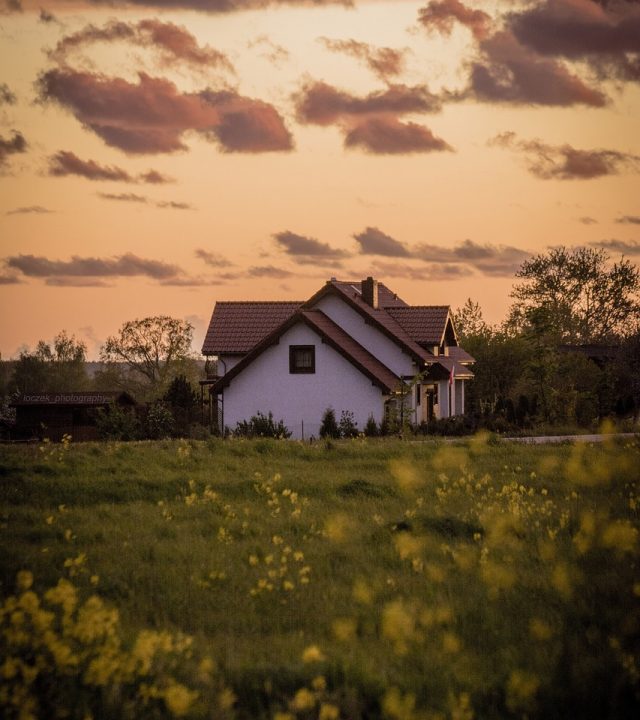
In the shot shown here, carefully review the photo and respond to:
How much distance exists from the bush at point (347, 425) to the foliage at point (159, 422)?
7607 mm

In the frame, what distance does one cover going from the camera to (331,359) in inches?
1601

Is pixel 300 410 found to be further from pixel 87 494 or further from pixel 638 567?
pixel 638 567

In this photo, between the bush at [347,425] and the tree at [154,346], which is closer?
the bush at [347,425]

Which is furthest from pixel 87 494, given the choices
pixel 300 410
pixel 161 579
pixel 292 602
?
pixel 300 410

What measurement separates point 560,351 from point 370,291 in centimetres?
1740

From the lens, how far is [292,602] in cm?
1004

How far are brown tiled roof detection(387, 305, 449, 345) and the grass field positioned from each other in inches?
1071

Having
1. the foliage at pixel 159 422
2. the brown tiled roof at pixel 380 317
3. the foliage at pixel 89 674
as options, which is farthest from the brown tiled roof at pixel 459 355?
the foliage at pixel 89 674

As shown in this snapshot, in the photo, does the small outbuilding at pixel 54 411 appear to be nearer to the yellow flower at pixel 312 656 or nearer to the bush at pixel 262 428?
the bush at pixel 262 428

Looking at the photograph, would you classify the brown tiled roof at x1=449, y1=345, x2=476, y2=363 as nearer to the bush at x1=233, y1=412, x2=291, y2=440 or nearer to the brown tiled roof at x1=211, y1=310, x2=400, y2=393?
the brown tiled roof at x1=211, y1=310, x2=400, y2=393

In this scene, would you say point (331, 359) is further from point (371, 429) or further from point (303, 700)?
point (303, 700)

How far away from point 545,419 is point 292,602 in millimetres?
31975

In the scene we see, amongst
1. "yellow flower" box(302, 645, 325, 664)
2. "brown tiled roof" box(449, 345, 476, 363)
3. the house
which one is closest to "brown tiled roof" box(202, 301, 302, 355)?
the house

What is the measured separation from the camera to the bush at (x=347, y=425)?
Answer: 38219 mm
